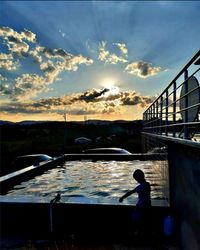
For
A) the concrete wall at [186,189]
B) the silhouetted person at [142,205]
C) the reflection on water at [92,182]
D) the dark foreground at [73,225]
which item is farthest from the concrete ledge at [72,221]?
the concrete wall at [186,189]

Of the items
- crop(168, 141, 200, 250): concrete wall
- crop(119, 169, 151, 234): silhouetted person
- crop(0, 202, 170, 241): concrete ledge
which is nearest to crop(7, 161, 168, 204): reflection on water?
crop(0, 202, 170, 241): concrete ledge

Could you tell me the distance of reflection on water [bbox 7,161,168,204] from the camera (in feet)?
35.7

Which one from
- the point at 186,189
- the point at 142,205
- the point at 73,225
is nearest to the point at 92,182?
the point at 73,225

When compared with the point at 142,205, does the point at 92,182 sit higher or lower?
lower

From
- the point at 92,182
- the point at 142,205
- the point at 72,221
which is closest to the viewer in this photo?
the point at 142,205

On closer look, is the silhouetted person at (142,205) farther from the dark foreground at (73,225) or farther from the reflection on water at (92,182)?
the reflection on water at (92,182)

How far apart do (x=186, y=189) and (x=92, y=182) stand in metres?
8.31

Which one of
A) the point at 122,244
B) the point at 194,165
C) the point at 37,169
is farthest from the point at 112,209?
the point at 37,169

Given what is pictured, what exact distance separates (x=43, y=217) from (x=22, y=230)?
639 millimetres

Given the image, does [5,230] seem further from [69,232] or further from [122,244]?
[122,244]

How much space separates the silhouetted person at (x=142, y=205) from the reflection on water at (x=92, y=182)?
2.70 feet

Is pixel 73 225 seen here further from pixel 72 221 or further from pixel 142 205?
pixel 142 205

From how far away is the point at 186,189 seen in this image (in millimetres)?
5570

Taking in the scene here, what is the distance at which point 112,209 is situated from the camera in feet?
24.4
